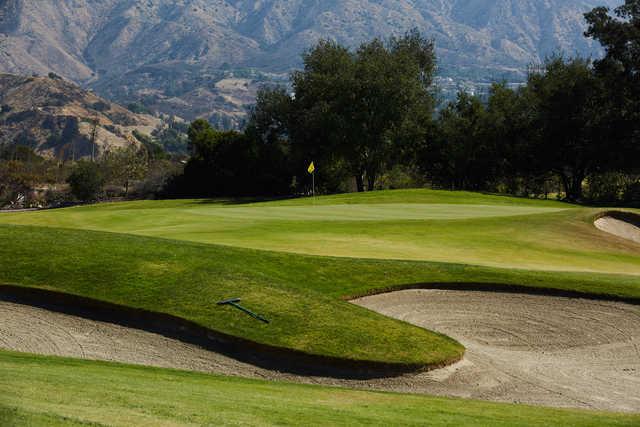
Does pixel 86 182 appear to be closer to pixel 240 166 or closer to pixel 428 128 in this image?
pixel 240 166

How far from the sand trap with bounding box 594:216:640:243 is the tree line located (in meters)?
32.0

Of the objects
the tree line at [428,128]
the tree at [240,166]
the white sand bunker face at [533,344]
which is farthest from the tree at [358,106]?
the white sand bunker face at [533,344]

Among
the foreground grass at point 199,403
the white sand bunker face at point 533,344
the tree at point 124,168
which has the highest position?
the tree at point 124,168

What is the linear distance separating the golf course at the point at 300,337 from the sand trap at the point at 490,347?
43 mm

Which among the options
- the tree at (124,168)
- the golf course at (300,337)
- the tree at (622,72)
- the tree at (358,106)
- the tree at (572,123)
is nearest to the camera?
the golf course at (300,337)

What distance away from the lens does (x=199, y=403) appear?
8969 millimetres

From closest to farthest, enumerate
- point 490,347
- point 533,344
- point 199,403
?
point 199,403, point 490,347, point 533,344

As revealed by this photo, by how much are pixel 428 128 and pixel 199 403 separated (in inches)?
2852

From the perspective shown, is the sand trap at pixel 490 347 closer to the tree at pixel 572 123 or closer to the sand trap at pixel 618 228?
the sand trap at pixel 618 228

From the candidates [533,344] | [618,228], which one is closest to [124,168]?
[618,228]

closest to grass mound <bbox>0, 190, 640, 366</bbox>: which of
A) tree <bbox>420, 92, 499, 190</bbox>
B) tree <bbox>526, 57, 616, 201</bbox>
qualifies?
tree <bbox>526, 57, 616, 201</bbox>

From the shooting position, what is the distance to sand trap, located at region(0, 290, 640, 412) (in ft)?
41.0

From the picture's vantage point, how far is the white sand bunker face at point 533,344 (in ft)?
40.8

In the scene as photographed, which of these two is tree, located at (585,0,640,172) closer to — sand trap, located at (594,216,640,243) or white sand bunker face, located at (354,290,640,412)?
sand trap, located at (594,216,640,243)
